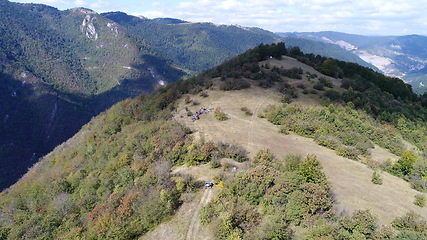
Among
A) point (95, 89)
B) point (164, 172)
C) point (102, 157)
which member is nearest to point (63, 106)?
point (95, 89)

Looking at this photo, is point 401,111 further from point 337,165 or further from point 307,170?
point 307,170

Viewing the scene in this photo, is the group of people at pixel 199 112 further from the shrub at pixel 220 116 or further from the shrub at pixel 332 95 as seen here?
the shrub at pixel 332 95

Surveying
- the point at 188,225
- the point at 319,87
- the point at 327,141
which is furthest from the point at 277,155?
the point at 319,87

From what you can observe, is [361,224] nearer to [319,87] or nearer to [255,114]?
[255,114]

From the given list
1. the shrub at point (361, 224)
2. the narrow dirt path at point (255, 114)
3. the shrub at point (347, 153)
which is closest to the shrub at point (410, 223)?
the shrub at point (361, 224)

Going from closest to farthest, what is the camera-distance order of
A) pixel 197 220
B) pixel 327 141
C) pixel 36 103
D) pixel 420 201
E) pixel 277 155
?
pixel 197 220 → pixel 420 201 → pixel 277 155 → pixel 327 141 → pixel 36 103

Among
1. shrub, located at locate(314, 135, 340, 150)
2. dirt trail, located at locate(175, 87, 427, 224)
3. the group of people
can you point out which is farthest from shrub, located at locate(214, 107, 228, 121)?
shrub, located at locate(314, 135, 340, 150)

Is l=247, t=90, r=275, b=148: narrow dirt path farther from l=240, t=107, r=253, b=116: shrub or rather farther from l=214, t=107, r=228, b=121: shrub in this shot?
l=214, t=107, r=228, b=121: shrub
